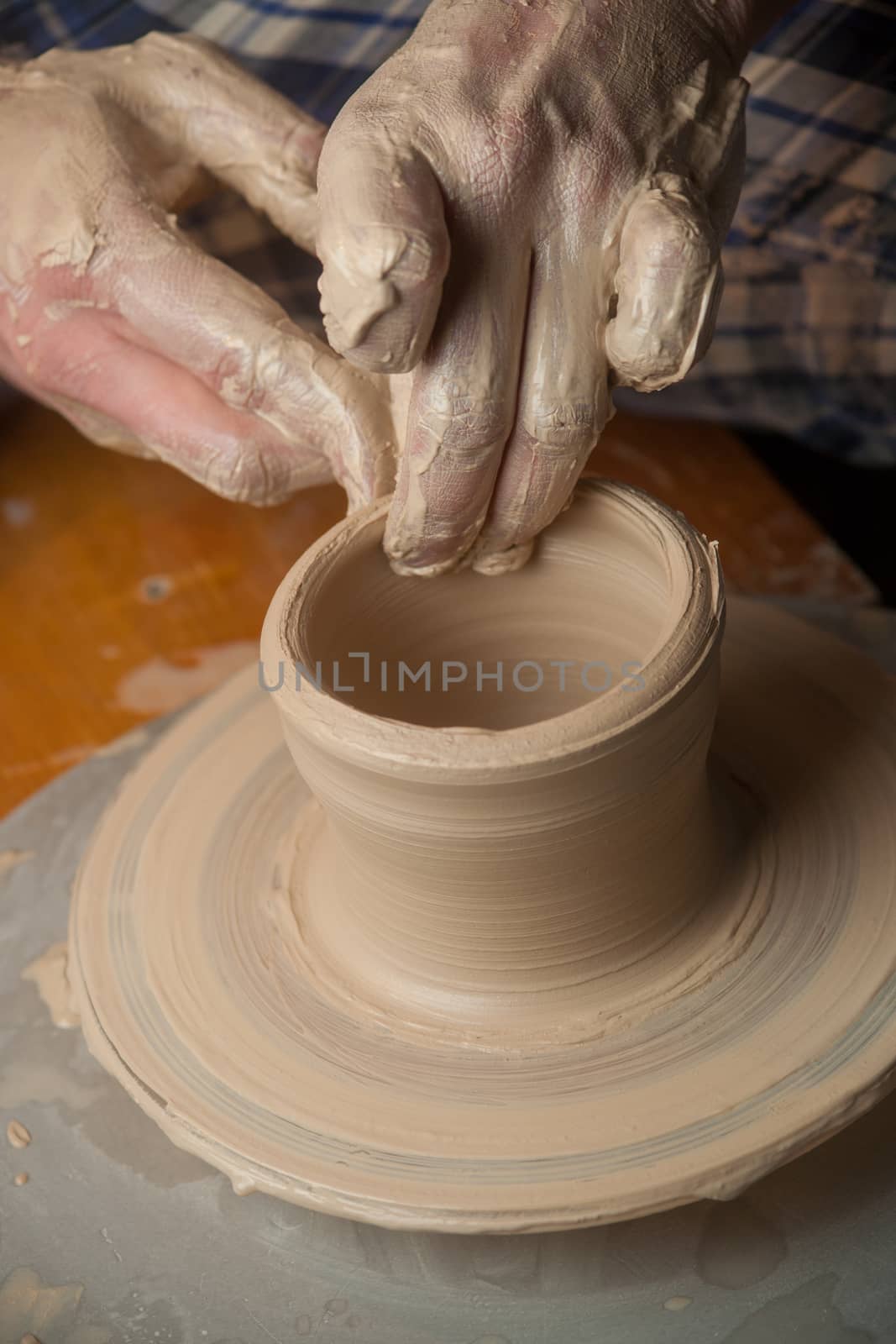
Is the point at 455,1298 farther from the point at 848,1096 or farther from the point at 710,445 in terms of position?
the point at 710,445

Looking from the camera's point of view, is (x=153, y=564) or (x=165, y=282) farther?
(x=153, y=564)

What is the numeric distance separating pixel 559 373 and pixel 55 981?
878mm

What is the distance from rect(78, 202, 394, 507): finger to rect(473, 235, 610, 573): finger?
194mm

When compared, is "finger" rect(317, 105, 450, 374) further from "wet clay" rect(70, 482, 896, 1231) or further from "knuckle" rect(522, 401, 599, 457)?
"wet clay" rect(70, 482, 896, 1231)

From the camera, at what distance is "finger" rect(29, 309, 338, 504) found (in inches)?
54.9

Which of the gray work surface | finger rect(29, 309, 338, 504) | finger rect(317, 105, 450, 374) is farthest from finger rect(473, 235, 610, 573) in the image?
the gray work surface

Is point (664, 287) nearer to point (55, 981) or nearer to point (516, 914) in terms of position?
point (516, 914)

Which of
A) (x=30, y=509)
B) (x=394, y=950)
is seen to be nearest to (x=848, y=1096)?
(x=394, y=950)

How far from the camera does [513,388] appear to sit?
1.12 m

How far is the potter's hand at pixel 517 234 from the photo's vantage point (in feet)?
3.41

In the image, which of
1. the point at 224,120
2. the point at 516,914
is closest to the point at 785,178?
the point at 224,120

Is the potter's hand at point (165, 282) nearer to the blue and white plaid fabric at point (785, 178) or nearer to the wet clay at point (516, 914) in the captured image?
the wet clay at point (516, 914)

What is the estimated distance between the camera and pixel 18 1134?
131 cm

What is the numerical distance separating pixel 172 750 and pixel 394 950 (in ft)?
1.50
